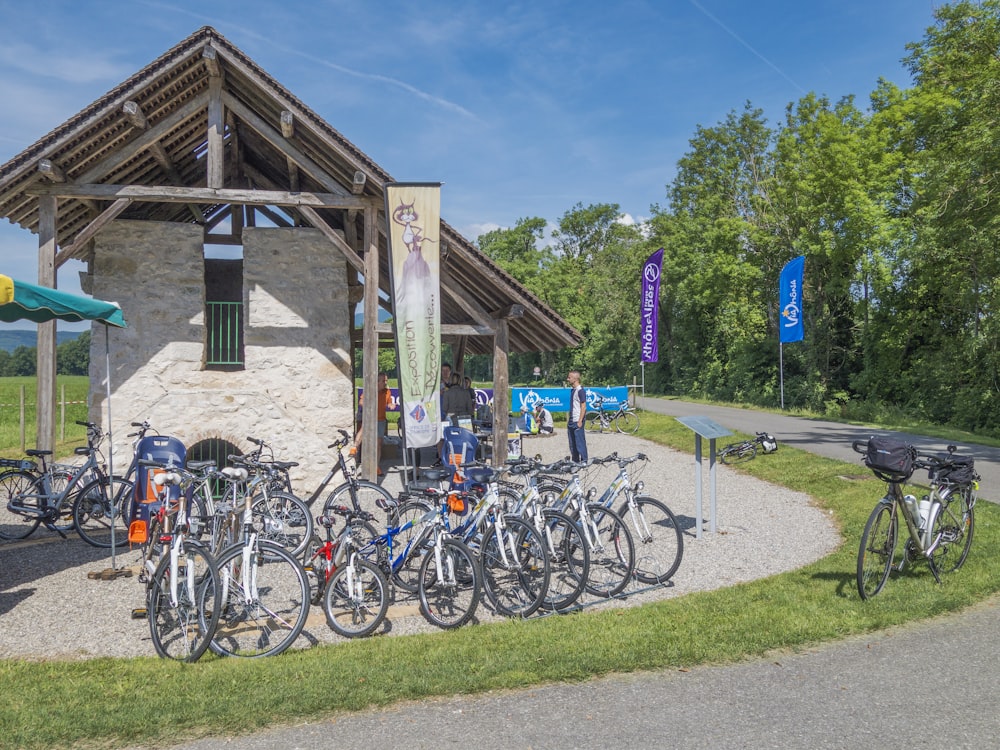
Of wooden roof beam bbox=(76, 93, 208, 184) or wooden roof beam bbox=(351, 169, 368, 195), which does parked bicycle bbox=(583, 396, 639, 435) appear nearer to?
wooden roof beam bbox=(351, 169, 368, 195)

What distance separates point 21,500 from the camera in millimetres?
8445

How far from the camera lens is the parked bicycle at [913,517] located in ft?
19.0

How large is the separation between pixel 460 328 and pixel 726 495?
15.6 ft

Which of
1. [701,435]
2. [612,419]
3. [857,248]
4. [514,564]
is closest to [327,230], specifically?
[701,435]

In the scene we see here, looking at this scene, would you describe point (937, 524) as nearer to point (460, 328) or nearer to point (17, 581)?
point (460, 328)

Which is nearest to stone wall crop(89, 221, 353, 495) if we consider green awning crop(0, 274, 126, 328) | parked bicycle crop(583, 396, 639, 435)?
green awning crop(0, 274, 126, 328)

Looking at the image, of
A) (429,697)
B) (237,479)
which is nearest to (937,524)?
(429,697)

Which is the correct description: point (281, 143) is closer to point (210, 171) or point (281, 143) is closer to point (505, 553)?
point (210, 171)

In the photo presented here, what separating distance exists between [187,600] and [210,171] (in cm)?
660

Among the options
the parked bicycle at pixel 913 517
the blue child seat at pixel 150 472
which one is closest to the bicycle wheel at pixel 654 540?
the parked bicycle at pixel 913 517

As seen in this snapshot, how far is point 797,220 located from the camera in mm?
30734

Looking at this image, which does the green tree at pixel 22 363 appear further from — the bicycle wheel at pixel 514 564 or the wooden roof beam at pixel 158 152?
the bicycle wheel at pixel 514 564

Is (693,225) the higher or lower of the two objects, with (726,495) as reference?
higher

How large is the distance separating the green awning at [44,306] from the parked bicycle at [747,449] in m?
11.7
